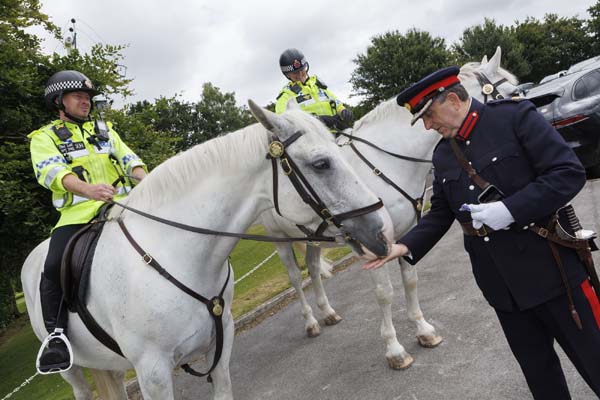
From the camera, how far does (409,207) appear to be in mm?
4055

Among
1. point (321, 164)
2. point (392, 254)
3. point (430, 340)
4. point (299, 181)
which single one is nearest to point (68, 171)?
point (299, 181)

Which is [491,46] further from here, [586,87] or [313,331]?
[313,331]

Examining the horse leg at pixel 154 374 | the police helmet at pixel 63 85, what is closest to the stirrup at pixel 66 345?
the horse leg at pixel 154 374

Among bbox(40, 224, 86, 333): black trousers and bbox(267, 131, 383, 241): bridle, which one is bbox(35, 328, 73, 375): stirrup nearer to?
bbox(40, 224, 86, 333): black trousers

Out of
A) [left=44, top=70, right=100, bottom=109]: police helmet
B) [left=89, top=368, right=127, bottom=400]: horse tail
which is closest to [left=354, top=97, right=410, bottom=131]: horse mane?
[left=44, top=70, right=100, bottom=109]: police helmet

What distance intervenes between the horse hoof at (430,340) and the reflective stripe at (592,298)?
228 centimetres

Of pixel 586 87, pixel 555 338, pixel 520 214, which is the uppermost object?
pixel 520 214

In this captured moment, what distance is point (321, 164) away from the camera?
241 centimetres

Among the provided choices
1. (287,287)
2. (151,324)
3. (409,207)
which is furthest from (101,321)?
(287,287)

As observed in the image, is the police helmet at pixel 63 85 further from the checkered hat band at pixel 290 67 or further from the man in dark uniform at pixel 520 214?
the checkered hat band at pixel 290 67

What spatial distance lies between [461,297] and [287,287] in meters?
3.27

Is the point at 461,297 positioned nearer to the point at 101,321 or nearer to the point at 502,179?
the point at 502,179

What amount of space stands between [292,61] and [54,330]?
4333mm

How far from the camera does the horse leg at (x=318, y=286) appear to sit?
17.7 ft
